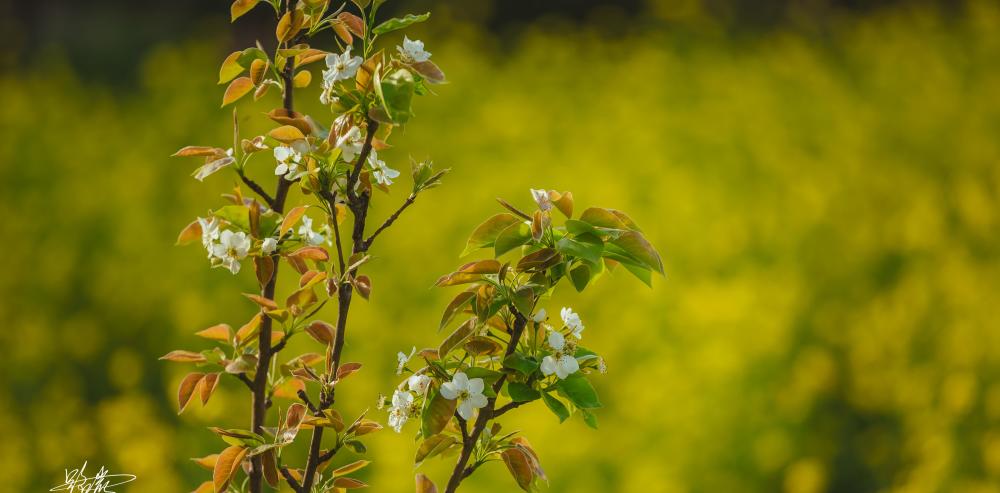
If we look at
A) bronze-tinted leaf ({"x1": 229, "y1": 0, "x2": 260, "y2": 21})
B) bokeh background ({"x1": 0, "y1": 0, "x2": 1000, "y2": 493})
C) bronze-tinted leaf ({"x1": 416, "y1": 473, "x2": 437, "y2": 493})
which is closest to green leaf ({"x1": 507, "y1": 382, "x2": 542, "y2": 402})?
bronze-tinted leaf ({"x1": 416, "y1": 473, "x2": 437, "y2": 493})

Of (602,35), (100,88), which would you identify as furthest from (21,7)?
(602,35)

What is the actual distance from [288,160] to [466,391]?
0.67 ft

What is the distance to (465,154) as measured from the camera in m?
4.47

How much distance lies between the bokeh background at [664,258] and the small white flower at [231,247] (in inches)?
60.3

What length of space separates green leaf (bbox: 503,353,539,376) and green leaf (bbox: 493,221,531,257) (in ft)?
A: 0.24

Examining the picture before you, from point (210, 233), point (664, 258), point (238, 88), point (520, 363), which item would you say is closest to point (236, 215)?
point (210, 233)

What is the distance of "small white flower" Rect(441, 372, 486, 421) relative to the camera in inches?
28.6

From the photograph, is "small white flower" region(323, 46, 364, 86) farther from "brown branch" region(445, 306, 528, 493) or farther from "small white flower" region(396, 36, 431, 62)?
"brown branch" region(445, 306, 528, 493)

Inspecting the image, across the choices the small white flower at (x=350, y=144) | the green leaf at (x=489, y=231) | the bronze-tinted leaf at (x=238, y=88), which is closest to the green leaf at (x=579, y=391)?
the green leaf at (x=489, y=231)

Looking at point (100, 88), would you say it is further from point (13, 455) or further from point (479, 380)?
point (479, 380)

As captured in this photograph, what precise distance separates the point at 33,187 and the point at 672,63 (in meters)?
3.14

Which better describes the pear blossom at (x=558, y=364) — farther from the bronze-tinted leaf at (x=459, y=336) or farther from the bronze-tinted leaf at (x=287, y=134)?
the bronze-tinted leaf at (x=287, y=134)

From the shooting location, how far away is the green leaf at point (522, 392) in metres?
0.74

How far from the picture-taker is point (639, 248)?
748 millimetres
